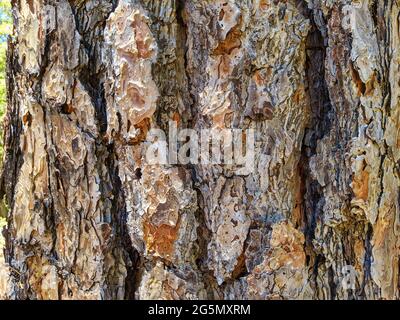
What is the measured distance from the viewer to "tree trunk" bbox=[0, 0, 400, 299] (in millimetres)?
1027

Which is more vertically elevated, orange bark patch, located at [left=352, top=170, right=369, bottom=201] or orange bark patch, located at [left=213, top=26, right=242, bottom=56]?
orange bark patch, located at [left=213, top=26, right=242, bottom=56]

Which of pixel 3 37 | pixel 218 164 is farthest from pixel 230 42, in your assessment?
pixel 3 37

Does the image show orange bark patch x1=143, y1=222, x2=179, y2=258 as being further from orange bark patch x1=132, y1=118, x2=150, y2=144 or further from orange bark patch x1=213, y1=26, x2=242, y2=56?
orange bark patch x1=213, y1=26, x2=242, y2=56

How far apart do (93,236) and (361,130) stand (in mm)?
596

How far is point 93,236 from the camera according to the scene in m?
1.09

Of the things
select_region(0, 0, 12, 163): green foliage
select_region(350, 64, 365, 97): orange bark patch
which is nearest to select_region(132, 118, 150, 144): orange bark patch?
select_region(350, 64, 365, 97): orange bark patch

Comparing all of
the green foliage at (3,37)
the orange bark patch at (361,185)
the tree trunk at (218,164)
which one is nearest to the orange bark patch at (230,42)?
the tree trunk at (218,164)

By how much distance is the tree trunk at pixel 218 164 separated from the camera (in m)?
1.03

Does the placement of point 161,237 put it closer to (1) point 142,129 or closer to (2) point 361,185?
(1) point 142,129

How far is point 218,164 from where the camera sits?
104cm

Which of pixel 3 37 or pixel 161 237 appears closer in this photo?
pixel 161 237

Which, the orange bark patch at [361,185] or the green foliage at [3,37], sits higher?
the green foliage at [3,37]

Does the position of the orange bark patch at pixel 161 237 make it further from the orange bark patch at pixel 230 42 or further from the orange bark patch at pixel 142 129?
the orange bark patch at pixel 230 42

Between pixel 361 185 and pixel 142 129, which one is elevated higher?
pixel 142 129
